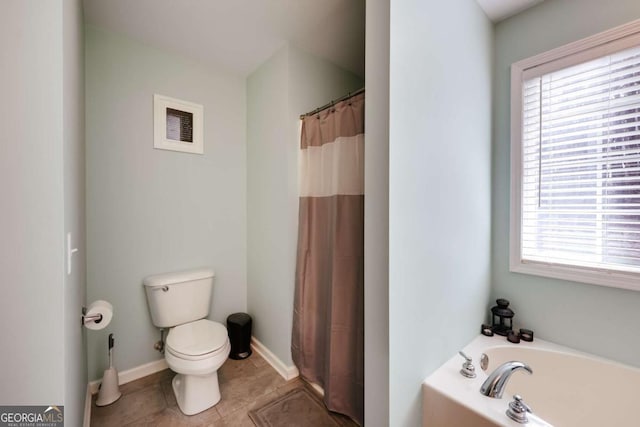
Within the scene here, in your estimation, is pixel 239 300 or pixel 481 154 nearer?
pixel 481 154

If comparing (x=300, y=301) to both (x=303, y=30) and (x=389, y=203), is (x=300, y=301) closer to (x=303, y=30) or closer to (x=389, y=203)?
(x=389, y=203)

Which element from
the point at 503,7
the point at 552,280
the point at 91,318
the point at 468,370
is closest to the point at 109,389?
the point at 91,318

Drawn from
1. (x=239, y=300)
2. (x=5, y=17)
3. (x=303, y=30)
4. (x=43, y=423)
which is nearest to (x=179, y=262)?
(x=239, y=300)

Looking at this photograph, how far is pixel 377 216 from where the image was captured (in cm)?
106

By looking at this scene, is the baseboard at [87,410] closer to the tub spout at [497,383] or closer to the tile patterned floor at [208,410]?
the tile patterned floor at [208,410]

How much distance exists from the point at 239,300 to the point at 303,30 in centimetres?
230

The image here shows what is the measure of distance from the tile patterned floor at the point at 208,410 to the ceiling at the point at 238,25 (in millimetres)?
2509

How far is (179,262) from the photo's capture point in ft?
6.59

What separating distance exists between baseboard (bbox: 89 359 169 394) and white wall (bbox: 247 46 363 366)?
75 cm

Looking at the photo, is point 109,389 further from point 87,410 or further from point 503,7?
point 503,7

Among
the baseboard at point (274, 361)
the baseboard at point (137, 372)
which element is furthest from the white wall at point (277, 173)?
the baseboard at point (137, 372)

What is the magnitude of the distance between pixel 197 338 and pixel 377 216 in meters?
1.46

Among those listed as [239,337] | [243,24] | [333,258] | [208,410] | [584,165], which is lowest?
[208,410]

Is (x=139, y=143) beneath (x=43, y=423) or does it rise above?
above
